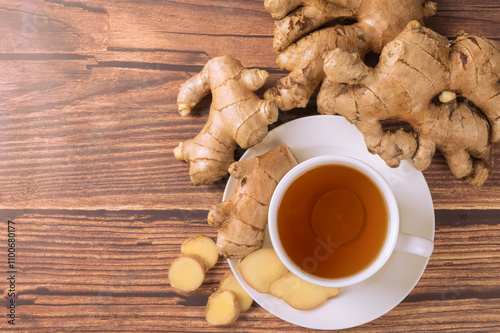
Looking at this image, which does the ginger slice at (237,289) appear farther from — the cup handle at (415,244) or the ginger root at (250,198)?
the cup handle at (415,244)

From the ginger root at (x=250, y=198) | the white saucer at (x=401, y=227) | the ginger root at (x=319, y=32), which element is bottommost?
the white saucer at (x=401, y=227)

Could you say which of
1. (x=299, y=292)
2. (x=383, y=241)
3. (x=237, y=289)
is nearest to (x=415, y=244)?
(x=383, y=241)

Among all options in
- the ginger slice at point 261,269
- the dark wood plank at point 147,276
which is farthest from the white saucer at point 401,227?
the dark wood plank at point 147,276

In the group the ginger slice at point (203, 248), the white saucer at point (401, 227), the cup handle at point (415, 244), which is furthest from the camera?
the ginger slice at point (203, 248)

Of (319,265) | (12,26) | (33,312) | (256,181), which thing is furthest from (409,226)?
(12,26)

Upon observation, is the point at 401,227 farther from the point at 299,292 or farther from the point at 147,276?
the point at 147,276

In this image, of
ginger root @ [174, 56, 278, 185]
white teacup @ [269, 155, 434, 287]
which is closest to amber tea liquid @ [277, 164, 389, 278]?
white teacup @ [269, 155, 434, 287]

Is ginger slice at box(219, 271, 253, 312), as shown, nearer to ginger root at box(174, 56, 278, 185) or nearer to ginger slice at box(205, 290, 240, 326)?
ginger slice at box(205, 290, 240, 326)
